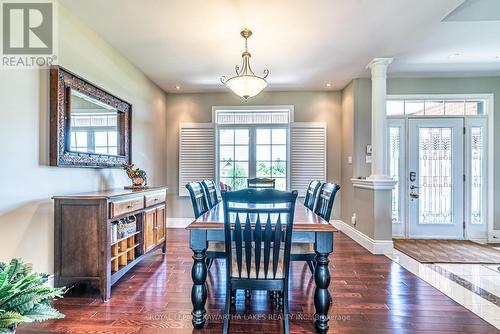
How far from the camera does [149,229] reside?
322cm

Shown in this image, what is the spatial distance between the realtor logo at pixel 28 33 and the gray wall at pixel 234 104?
296 centimetres

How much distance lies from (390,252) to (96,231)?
11.9ft

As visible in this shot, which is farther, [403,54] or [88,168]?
[403,54]

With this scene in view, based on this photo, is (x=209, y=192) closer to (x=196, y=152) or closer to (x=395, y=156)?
(x=196, y=152)

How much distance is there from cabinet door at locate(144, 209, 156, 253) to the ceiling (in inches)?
82.8

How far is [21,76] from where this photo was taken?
2.19 meters

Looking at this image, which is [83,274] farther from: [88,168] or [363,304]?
[363,304]

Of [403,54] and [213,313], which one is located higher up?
[403,54]

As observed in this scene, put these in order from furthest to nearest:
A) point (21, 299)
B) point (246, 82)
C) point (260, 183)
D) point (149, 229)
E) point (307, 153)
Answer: point (307, 153) → point (260, 183) → point (149, 229) → point (246, 82) → point (21, 299)

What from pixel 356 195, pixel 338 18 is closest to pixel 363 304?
pixel 356 195

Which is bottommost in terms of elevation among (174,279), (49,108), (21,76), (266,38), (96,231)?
(174,279)

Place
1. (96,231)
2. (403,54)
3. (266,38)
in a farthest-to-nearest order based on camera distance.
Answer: (403,54) → (266,38) → (96,231)

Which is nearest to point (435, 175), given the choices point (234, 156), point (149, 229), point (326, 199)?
point (326, 199)

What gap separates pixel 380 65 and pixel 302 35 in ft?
4.70
